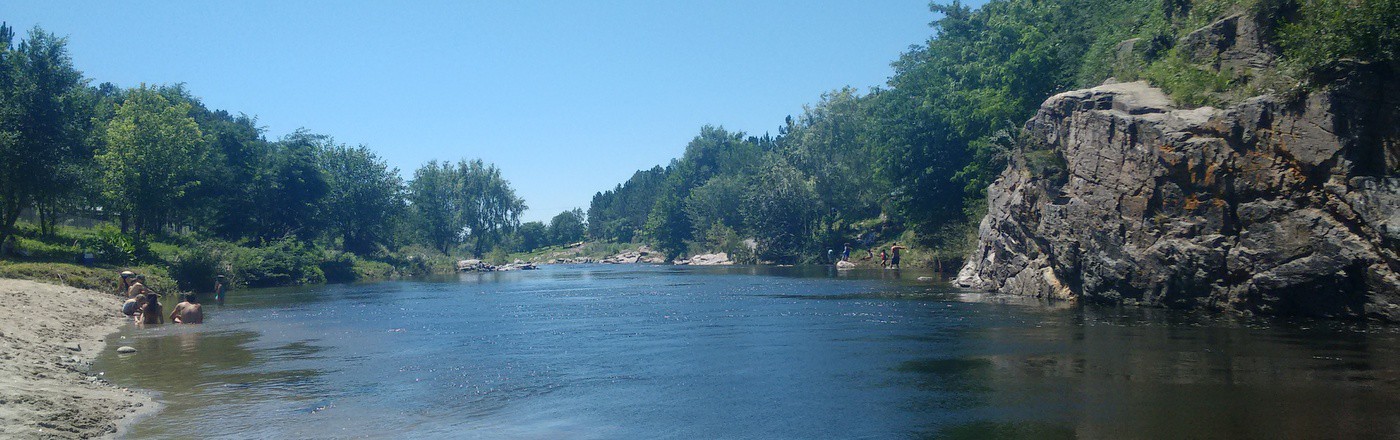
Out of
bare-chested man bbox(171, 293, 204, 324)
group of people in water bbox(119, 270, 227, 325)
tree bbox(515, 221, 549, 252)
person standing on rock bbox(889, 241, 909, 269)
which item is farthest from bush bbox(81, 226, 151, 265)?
tree bbox(515, 221, 549, 252)

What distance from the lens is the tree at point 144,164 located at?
48.8 meters

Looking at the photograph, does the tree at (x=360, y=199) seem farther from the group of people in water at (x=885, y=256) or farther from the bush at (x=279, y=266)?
the group of people in water at (x=885, y=256)

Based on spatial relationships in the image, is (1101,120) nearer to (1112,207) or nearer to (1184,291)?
(1112,207)

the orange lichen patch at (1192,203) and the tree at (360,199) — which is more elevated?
the tree at (360,199)

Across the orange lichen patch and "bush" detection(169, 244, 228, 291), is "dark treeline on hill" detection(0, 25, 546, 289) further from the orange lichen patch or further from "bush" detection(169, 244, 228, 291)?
the orange lichen patch

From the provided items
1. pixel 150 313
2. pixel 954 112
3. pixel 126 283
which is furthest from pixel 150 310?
pixel 954 112

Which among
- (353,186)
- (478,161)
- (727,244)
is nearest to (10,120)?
(353,186)

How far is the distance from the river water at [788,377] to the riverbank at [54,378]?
57 centimetres

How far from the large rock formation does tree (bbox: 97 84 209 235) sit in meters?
46.8

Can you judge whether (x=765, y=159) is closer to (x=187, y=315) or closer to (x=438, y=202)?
(x=438, y=202)

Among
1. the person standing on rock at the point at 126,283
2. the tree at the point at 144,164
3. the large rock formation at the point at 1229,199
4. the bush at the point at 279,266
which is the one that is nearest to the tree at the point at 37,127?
the person standing on rock at the point at 126,283

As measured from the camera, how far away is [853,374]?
51.9ft

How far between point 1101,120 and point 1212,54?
10.8 ft

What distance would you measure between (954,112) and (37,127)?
4494 centimetres
